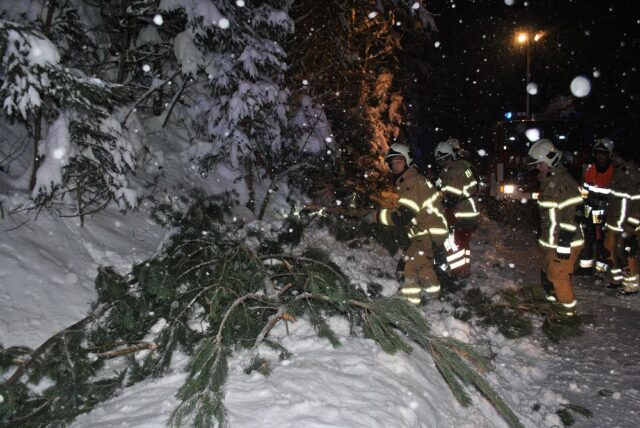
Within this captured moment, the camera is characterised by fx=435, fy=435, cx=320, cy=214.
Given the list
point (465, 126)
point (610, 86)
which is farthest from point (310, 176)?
point (465, 126)

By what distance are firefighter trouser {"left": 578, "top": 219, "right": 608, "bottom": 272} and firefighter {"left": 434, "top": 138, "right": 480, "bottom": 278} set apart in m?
1.85

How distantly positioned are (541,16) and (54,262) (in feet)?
97.7

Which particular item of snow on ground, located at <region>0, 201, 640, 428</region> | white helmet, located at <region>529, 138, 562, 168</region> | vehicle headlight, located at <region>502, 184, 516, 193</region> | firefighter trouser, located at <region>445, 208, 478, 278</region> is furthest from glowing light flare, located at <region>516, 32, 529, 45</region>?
snow on ground, located at <region>0, 201, 640, 428</region>

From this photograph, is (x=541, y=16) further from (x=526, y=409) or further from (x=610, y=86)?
(x=526, y=409)

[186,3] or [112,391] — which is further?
[186,3]

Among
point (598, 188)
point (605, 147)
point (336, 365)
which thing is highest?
point (605, 147)

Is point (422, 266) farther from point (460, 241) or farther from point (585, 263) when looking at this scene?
point (585, 263)

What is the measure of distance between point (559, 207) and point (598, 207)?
2.20m

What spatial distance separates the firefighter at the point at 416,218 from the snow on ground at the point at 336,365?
283 millimetres

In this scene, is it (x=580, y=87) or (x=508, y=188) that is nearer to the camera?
(x=508, y=188)

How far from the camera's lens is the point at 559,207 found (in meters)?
5.62

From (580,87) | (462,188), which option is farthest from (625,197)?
(580,87)

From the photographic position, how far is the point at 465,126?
32781 millimetres

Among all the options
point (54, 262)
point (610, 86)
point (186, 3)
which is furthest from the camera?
point (610, 86)
